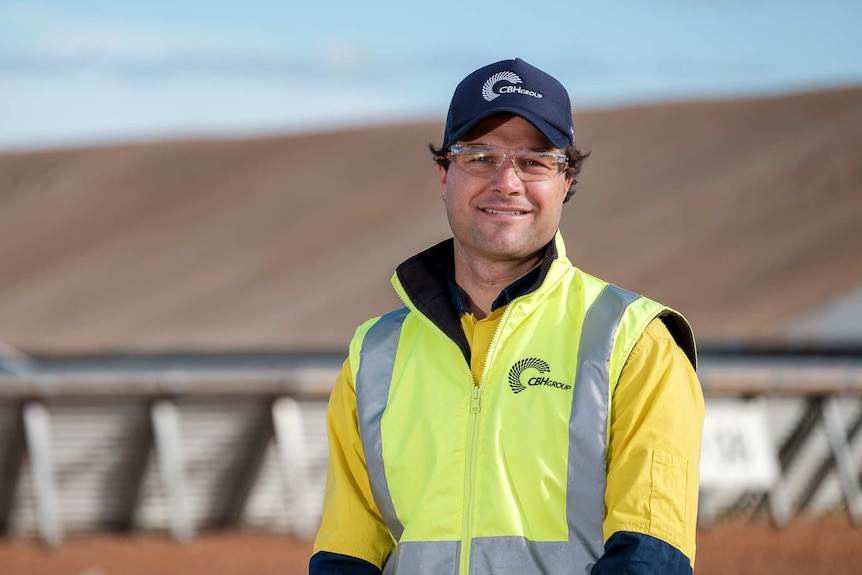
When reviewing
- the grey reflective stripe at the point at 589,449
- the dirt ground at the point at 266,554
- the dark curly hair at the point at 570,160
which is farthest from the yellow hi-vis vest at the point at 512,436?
the dirt ground at the point at 266,554

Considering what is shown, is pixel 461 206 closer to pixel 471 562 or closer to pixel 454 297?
pixel 454 297

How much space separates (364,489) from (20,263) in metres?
56.3

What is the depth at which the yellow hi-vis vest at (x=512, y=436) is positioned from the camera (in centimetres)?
306

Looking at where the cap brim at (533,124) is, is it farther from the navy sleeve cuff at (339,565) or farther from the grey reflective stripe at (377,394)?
the navy sleeve cuff at (339,565)

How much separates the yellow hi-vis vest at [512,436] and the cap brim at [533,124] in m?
0.27

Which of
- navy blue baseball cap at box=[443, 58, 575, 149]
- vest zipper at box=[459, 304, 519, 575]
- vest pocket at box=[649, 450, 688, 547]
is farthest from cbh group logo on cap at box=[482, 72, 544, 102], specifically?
vest pocket at box=[649, 450, 688, 547]

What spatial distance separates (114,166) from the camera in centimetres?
6744

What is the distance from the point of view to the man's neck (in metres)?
3.37

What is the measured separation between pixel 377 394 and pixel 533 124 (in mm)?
684

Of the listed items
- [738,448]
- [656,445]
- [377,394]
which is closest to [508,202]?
[377,394]

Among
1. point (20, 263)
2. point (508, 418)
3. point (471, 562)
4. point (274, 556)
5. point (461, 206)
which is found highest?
point (461, 206)

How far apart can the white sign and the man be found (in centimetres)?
1103

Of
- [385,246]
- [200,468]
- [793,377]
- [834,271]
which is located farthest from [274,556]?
[385,246]

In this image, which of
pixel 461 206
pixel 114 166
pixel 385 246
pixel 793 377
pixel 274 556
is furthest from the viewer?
pixel 114 166
